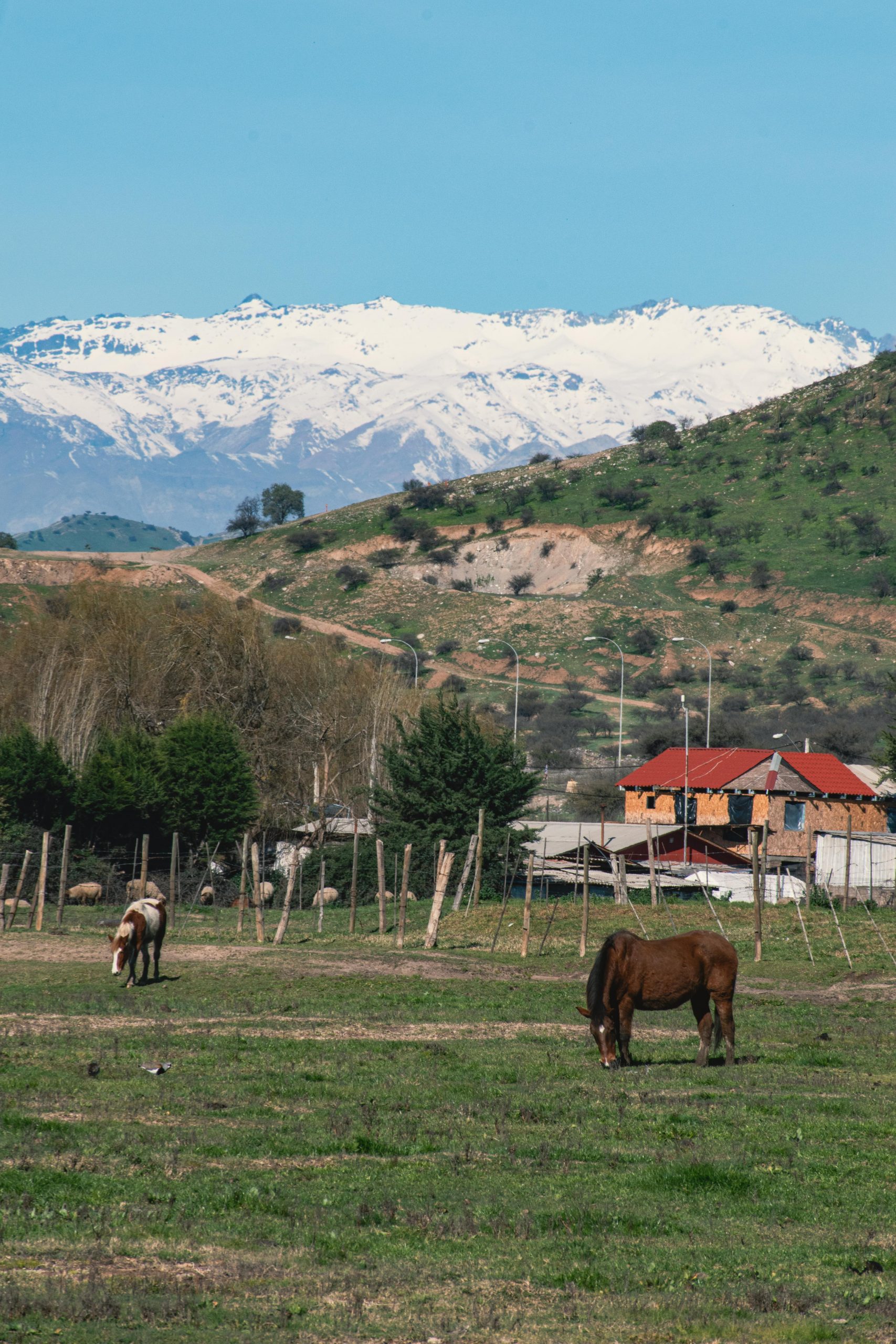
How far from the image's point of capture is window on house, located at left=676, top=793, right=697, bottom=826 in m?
74.1

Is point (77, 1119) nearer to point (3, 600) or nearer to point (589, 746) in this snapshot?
point (589, 746)

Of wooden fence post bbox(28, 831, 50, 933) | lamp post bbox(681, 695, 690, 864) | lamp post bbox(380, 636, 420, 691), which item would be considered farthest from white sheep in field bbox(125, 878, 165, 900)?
lamp post bbox(380, 636, 420, 691)

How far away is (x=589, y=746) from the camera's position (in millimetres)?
108375

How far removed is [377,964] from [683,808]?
44066 mm

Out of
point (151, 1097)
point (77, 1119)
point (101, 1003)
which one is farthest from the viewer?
point (101, 1003)

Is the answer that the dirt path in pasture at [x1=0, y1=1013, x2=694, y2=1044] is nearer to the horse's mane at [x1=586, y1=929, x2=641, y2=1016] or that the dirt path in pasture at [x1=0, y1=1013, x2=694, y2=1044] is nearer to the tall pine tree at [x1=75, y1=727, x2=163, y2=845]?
the horse's mane at [x1=586, y1=929, x2=641, y2=1016]

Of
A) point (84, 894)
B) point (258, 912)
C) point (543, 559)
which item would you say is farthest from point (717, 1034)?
point (543, 559)

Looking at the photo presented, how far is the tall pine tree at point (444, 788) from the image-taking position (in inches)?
2125

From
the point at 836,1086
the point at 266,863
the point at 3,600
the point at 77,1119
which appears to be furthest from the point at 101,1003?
the point at 3,600

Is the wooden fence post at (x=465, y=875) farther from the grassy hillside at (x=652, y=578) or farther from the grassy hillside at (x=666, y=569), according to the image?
the grassy hillside at (x=666, y=569)

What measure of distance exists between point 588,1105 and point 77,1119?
5.33m

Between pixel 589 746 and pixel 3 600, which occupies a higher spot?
pixel 3 600

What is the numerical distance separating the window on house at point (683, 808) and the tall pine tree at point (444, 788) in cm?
1905

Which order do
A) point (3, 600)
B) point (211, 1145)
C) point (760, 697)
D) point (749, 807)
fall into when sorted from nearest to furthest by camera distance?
1. point (211, 1145)
2. point (749, 807)
3. point (760, 697)
4. point (3, 600)
